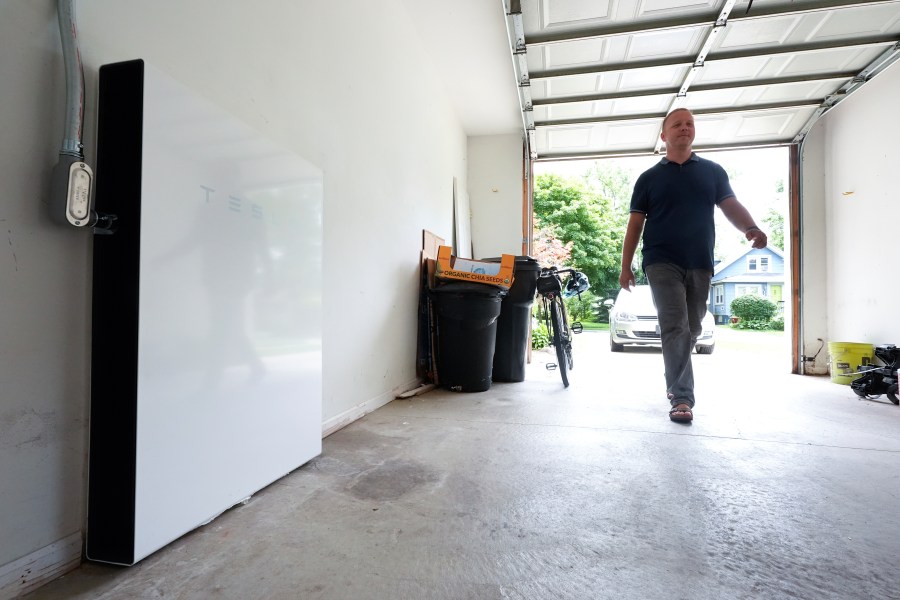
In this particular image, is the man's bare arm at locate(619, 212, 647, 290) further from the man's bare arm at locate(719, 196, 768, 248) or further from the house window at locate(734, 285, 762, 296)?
the house window at locate(734, 285, 762, 296)

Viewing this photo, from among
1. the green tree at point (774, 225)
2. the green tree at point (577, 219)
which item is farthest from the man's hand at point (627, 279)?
the green tree at point (774, 225)

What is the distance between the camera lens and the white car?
716 centimetres

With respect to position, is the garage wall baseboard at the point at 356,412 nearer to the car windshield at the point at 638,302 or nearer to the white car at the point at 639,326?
the white car at the point at 639,326

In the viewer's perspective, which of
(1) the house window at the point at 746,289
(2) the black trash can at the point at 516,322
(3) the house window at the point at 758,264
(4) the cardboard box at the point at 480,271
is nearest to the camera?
(4) the cardboard box at the point at 480,271

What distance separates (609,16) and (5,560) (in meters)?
4.14

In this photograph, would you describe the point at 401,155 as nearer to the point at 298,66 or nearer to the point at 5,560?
the point at 298,66

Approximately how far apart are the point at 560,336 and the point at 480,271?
983 millimetres

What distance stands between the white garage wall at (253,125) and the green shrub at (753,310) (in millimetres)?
22738

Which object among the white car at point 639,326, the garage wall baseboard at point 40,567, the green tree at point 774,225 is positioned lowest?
the garage wall baseboard at point 40,567

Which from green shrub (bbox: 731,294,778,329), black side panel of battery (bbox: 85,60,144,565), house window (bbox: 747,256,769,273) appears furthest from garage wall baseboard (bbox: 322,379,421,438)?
house window (bbox: 747,256,769,273)


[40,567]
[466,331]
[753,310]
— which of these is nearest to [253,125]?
[40,567]

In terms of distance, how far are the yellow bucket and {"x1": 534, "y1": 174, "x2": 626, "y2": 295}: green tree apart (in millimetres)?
15177

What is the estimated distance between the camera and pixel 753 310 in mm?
21016

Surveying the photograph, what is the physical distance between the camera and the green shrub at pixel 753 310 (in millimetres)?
20859
